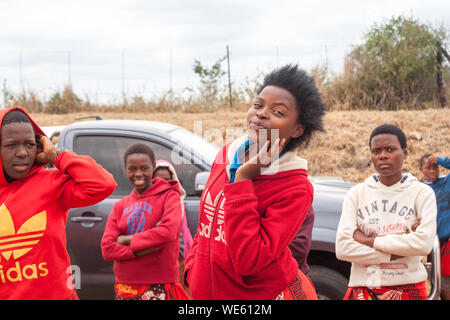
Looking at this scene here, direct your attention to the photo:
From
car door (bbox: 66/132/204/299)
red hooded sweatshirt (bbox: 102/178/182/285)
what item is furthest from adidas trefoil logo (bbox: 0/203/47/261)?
car door (bbox: 66/132/204/299)

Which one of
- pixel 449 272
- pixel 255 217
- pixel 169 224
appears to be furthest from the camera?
pixel 449 272

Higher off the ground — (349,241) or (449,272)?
(349,241)

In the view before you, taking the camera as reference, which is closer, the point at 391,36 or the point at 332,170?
the point at 332,170

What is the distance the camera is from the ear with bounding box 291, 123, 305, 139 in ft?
6.02

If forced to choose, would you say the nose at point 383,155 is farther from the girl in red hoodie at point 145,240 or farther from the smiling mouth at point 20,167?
the smiling mouth at point 20,167

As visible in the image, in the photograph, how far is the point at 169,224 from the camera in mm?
3189

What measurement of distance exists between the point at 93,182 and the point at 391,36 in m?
13.9

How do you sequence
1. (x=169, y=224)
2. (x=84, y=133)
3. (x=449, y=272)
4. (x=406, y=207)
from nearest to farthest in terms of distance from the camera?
(x=406, y=207), (x=169, y=224), (x=449, y=272), (x=84, y=133)

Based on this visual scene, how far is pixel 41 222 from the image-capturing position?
2.21m

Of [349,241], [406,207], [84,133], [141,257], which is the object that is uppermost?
[84,133]

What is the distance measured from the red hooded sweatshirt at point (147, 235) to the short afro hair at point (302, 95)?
159 centimetres

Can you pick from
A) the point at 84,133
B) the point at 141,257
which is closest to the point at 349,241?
the point at 141,257

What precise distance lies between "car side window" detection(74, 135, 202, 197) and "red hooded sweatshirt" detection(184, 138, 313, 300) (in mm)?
2229
